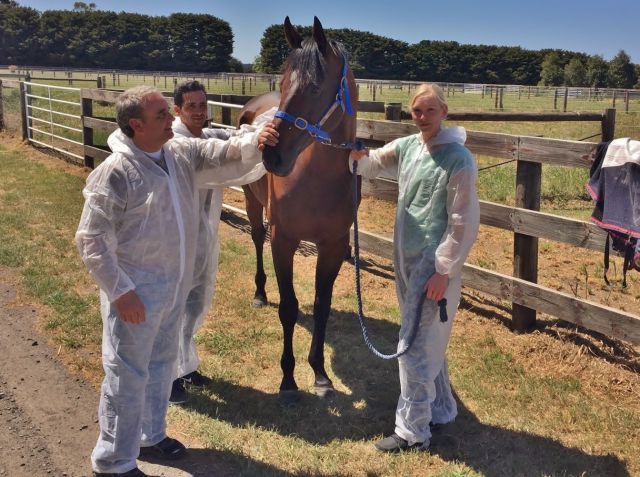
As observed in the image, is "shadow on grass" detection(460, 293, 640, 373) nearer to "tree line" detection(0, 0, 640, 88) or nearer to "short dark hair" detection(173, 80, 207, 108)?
"short dark hair" detection(173, 80, 207, 108)

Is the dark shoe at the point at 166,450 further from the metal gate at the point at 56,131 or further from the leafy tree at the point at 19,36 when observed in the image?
the leafy tree at the point at 19,36

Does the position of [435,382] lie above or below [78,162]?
below

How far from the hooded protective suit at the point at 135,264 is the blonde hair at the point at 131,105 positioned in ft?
0.28

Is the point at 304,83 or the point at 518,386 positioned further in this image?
the point at 518,386

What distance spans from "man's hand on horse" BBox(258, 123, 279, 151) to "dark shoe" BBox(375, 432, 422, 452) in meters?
1.61

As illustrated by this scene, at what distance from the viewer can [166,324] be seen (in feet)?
8.49

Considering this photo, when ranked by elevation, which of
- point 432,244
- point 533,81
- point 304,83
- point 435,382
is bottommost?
point 435,382

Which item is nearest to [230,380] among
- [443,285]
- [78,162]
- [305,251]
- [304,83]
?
[443,285]

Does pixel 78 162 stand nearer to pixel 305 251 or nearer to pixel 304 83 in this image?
pixel 305 251

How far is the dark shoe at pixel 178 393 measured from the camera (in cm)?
337

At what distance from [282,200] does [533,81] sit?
268 ft

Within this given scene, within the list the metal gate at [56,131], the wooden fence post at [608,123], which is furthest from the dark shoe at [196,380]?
the metal gate at [56,131]

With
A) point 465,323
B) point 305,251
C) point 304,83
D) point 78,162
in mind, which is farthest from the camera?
point 78,162

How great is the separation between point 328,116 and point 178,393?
1883mm
